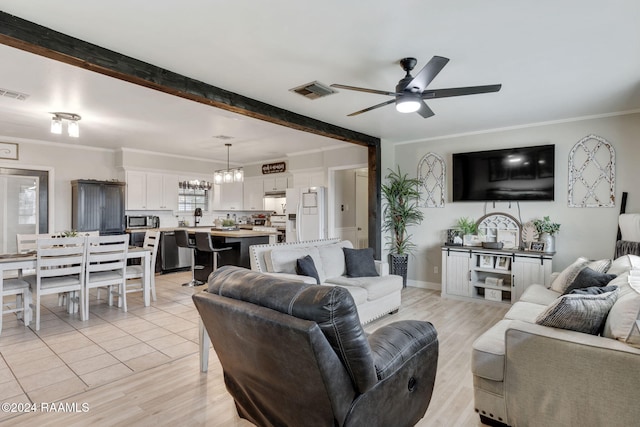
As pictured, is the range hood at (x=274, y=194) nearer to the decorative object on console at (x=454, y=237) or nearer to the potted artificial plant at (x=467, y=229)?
the decorative object on console at (x=454, y=237)

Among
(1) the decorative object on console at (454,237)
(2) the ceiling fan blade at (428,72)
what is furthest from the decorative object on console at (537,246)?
(2) the ceiling fan blade at (428,72)

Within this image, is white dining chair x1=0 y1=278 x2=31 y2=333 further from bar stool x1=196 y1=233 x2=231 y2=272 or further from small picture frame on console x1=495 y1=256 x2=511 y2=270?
small picture frame on console x1=495 y1=256 x2=511 y2=270

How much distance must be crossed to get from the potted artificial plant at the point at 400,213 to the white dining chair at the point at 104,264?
12.9ft

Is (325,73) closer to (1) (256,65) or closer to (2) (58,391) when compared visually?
(1) (256,65)

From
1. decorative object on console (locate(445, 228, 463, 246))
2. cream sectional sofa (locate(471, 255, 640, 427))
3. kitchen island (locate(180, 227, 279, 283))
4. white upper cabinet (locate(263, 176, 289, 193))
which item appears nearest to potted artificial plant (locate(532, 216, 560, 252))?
decorative object on console (locate(445, 228, 463, 246))

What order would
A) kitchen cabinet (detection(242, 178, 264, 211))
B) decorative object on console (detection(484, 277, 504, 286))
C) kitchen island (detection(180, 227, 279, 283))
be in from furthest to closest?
kitchen cabinet (detection(242, 178, 264, 211)) < kitchen island (detection(180, 227, 279, 283)) < decorative object on console (detection(484, 277, 504, 286))

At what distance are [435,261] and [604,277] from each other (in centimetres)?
299

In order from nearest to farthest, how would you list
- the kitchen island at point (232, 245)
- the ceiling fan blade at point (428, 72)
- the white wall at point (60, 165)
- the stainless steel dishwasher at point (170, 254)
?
the ceiling fan blade at point (428, 72) < the kitchen island at point (232, 245) < the white wall at point (60, 165) < the stainless steel dishwasher at point (170, 254)

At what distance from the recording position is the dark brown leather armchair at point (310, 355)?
1.36 m

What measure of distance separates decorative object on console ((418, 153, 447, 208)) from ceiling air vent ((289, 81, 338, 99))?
2.82 metres

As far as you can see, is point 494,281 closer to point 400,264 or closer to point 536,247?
point 536,247

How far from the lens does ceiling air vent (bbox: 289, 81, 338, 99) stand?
3.33 m

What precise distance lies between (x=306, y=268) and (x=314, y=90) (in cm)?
181

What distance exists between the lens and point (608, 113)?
426 cm
